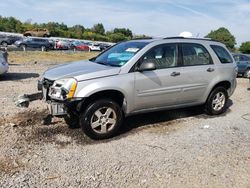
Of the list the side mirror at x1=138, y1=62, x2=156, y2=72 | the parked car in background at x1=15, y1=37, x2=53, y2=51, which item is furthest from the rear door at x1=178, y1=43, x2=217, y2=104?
the parked car in background at x1=15, y1=37, x2=53, y2=51

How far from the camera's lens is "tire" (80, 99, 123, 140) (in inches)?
206

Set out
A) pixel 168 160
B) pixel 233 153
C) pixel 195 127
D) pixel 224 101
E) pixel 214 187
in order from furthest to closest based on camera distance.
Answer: pixel 224 101 → pixel 195 127 → pixel 233 153 → pixel 168 160 → pixel 214 187

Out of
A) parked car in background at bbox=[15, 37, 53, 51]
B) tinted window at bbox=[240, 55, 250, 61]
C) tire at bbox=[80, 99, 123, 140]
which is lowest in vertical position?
parked car in background at bbox=[15, 37, 53, 51]

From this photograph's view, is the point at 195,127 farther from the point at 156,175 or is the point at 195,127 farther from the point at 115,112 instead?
the point at 156,175

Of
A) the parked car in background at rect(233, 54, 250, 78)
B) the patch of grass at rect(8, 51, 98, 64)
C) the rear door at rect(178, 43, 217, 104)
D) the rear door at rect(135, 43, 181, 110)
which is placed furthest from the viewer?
the patch of grass at rect(8, 51, 98, 64)

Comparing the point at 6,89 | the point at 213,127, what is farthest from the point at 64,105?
the point at 6,89

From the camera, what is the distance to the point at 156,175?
4.25m

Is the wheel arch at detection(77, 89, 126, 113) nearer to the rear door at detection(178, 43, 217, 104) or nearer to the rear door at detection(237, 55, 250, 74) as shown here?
the rear door at detection(178, 43, 217, 104)

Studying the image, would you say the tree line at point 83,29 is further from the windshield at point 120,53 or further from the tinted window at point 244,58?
the windshield at point 120,53

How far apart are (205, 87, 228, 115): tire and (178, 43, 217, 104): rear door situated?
355mm

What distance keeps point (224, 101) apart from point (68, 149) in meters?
4.04

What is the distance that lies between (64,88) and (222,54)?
3936 mm

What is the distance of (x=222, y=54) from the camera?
7332 millimetres

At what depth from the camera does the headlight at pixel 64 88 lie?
5117mm
